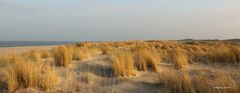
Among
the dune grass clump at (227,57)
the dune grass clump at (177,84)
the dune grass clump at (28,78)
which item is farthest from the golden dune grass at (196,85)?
the dune grass clump at (227,57)

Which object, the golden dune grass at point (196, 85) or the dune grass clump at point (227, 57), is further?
the dune grass clump at point (227, 57)

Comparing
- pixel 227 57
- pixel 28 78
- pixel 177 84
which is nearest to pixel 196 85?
pixel 177 84

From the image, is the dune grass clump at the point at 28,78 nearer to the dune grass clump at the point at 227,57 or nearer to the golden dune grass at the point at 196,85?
the golden dune grass at the point at 196,85

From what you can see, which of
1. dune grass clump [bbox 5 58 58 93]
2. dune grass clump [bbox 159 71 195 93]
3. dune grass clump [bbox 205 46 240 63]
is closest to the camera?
dune grass clump [bbox 159 71 195 93]

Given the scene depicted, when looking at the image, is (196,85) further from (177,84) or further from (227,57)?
(227,57)

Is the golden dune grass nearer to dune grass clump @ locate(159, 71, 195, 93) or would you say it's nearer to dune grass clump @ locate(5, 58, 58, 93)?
dune grass clump @ locate(159, 71, 195, 93)

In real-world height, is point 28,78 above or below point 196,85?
above

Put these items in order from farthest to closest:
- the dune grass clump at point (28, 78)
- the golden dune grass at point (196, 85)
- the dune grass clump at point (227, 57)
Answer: the dune grass clump at point (227, 57) → the dune grass clump at point (28, 78) → the golden dune grass at point (196, 85)

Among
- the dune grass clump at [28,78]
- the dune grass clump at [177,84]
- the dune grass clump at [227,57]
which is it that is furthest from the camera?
the dune grass clump at [227,57]

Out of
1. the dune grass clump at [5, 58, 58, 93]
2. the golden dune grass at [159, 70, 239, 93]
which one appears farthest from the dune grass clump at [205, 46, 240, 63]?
the dune grass clump at [5, 58, 58, 93]

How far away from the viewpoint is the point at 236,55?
11.1m

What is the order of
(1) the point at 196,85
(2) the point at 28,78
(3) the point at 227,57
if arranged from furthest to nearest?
(3) the point at 227,57, (2) the point at 28,78, (1) the point at 196,85

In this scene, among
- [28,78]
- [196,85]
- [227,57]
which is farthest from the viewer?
[227,57]

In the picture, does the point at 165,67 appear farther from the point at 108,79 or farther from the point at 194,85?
the point at 194,85
